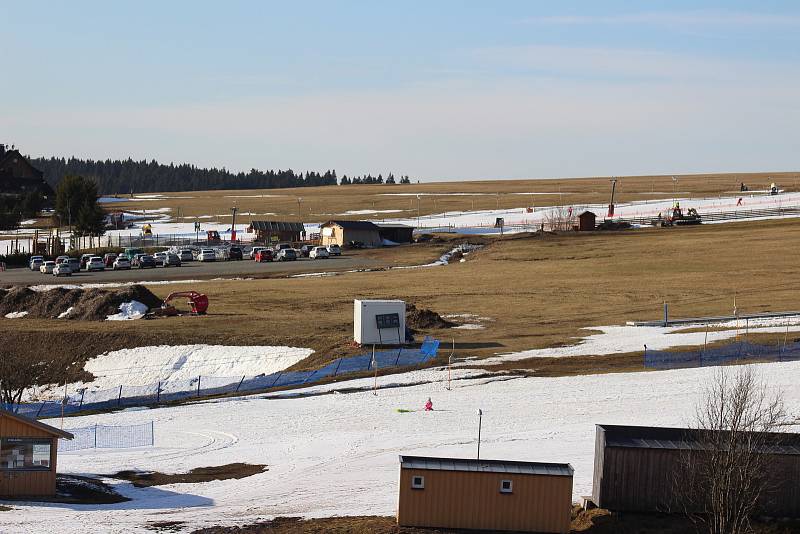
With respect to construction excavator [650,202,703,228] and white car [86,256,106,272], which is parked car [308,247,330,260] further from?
construction excavator [650,202,703,228]

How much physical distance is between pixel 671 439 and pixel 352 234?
8710 cm

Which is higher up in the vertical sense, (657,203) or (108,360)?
(657,203)

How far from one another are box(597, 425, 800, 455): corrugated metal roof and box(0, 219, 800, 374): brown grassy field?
2039 centimetres

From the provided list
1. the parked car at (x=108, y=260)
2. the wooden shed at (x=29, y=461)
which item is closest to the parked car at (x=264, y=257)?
the parked car at (x=108, y=260)

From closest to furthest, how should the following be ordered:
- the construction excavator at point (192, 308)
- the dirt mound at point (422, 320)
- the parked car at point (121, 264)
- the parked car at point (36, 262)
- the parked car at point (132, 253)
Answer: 1. the dirt mound at point (422, 320)
2. the construction excavator at point (192, 308)
3. the parked car at point (121, 264)
4. the parked car at point (36, 262)
5. the parked car at point (132, 253)

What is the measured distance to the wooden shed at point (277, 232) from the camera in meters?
128

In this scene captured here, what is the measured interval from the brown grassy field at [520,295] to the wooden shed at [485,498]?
22977 mm

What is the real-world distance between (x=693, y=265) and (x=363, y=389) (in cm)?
4710

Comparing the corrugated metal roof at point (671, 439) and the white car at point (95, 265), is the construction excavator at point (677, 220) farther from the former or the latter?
the corrugated metal roof at point (671, 439)

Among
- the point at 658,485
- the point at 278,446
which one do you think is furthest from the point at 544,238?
the point at 658,485

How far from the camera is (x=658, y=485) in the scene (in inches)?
1161

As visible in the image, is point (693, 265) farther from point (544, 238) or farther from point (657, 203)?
point (657, 203)

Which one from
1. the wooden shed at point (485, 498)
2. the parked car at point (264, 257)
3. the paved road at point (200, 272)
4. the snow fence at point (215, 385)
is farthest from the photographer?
the parked car at point (264, 257)

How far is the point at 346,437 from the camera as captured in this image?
133 feet
